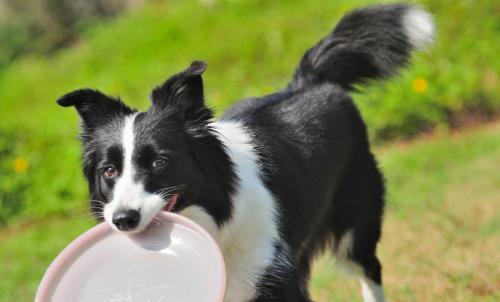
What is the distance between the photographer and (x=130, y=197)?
2.96 m

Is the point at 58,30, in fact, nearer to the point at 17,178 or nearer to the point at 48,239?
the point at 17,178

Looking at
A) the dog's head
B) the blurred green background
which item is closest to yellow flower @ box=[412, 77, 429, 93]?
the blurred green background

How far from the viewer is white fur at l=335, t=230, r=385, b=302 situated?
4828 mm

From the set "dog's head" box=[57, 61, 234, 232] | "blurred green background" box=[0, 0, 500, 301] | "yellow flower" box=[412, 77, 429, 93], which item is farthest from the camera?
"yellow flower" box=[412, 77, 429, 93]

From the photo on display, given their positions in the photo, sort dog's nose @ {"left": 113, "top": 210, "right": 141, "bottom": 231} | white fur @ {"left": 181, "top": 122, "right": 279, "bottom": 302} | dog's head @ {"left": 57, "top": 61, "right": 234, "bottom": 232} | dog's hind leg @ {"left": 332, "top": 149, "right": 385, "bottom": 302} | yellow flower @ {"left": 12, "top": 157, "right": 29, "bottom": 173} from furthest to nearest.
→ yellow flower @ {"left": 12, "top": 157, "right": 29, "bottom": 173} → dog's hind leg @ {"left": 332, "top": 149, "right": 385, "bottom": 302} → white fur @ {"left": 181, "top": 122, "right": 279, "bottom": 302} → dog's head @ {"left": 57, "top": 61, "right": 234, "bottom": 232} → dog's nose @ {"left": 113, "top": 210, "right": 141, "bottom": 231}

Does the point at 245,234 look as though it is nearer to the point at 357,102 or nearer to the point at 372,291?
the point at 372,291

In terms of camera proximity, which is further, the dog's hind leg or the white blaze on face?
the dog's hind leg

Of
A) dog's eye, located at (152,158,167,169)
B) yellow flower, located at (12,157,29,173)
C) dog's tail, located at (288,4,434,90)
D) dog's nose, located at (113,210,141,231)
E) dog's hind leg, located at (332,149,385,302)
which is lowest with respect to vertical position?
yellow flower, located at (12,157,29,173)

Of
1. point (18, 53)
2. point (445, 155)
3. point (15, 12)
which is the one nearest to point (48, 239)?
point (445, 155)

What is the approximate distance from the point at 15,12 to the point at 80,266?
1735cm

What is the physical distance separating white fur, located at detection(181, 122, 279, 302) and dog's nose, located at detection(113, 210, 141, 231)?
494 millimetres

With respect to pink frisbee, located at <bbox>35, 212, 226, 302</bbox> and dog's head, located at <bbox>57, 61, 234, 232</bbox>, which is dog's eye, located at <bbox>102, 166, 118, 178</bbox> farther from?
pink frisbee, located at <bbox>35, 212, 226, 302</bbox>

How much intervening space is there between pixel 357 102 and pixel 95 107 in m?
5.17

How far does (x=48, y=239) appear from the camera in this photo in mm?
8289
